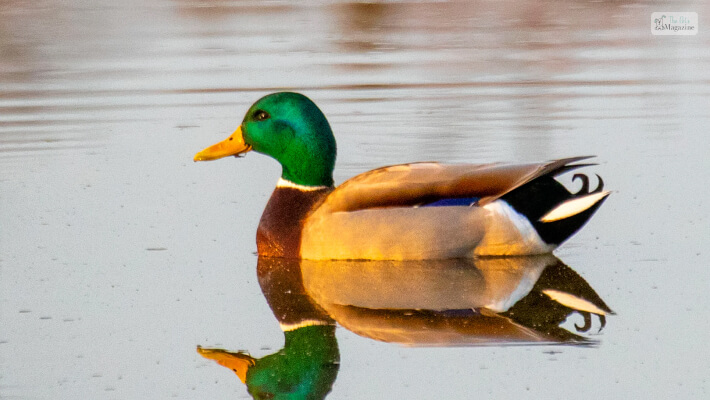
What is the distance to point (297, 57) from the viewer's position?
1345cm

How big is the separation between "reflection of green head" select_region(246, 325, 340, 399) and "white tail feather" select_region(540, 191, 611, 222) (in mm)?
1749

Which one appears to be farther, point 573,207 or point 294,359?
point 573,207

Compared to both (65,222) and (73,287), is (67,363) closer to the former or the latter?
(73,287)

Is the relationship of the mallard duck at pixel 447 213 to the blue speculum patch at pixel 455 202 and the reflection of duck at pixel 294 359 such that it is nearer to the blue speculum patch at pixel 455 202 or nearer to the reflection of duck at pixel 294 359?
the blue speculum patch at pixel 455 202

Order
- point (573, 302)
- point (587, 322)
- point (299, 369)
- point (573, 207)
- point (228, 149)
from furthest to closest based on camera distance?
point (228, 149), point (573, 207), point (573, 302), point (587, 322), point (299, 369)

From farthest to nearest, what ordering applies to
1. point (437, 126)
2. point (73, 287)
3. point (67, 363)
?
1. point (437, 126)
2. point (73, 287)
3. point (67, 363)

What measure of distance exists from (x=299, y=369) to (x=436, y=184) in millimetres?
1977

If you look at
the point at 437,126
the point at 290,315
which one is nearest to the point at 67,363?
the point at 290,315

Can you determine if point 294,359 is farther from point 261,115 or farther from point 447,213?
point 261,115

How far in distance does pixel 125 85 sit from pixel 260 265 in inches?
227

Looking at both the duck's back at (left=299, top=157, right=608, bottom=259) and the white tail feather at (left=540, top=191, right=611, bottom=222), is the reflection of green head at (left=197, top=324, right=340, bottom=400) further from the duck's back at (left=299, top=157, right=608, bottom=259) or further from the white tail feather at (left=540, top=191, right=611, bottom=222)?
the white tail feather at (left=540, top=191, right=611, bottom=222)

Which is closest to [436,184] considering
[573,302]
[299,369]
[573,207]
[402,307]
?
[573,207]

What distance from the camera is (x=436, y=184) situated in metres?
7.00

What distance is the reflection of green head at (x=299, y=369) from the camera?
5105 mm
